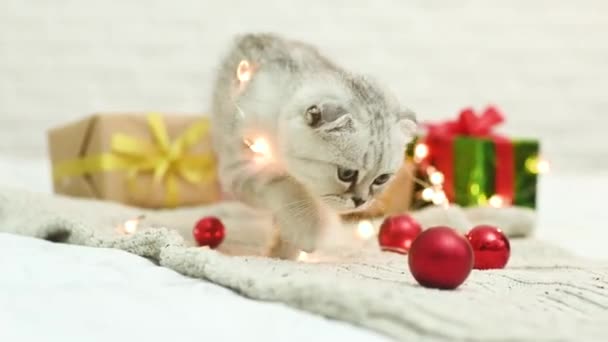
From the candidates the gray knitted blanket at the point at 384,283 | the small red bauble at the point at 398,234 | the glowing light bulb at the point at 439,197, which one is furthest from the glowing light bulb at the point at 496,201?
the small red bauble at the point at 398,234

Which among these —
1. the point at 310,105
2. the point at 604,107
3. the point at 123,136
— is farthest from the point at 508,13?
the point at 310,105

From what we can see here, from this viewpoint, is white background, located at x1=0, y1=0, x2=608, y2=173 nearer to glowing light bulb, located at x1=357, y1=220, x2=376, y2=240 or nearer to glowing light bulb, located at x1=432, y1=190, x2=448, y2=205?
glowing light bulb, located at x1=432, y1=190, x2=448, y2=205

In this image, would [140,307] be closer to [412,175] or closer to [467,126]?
[412,175]

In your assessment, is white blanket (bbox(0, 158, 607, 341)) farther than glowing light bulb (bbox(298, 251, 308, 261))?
No

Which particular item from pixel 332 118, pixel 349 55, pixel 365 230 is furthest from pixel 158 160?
pixel 349 55

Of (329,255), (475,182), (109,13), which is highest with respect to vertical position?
(109,13)

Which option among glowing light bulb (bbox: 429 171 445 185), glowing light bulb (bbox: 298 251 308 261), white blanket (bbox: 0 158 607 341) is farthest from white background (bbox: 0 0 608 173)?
white blanket (bbox: 0 158 607 341)

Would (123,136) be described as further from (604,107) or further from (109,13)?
(604,107)
